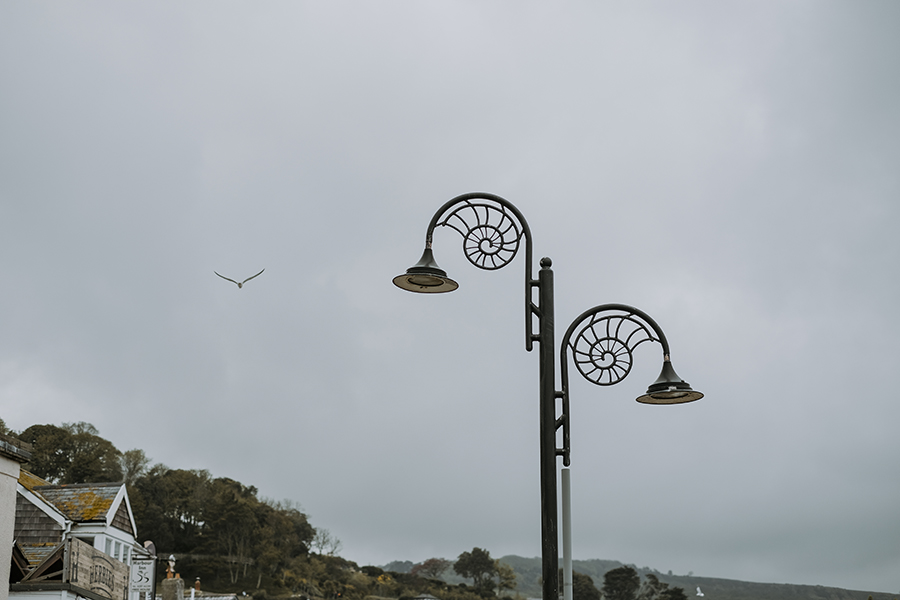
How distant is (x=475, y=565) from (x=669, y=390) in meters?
73.5

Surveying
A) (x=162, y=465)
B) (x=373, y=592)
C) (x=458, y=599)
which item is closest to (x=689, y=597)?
(x=458, y=599)

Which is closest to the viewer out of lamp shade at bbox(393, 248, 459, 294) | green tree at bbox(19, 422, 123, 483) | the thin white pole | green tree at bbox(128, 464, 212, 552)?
the thin white pole

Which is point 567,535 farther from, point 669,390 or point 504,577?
point 504,577

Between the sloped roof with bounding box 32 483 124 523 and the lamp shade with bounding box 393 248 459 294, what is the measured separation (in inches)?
660

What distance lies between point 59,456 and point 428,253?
66.5m

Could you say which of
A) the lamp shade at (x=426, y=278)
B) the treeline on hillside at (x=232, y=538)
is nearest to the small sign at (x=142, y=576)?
the lamp shade at (x=426, y=278)

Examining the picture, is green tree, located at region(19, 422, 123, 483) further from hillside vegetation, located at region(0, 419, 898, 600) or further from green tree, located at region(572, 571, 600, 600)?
green tree, located at region(572, 571, 600, 600)

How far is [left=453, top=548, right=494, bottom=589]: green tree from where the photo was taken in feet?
250

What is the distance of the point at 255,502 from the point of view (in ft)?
240

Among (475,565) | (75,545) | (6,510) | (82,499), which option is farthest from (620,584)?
(6,510)

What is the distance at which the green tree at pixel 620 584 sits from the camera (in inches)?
2790

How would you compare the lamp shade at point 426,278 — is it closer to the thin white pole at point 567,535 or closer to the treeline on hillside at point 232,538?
the thin white pole at point 567,535

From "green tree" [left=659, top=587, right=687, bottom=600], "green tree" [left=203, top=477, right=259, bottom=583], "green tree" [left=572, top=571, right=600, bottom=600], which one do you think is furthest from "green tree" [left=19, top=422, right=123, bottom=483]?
"green tree" [left=659, top=587, right=687, bottom=600]

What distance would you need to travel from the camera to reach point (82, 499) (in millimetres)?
21406
